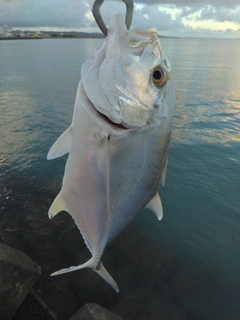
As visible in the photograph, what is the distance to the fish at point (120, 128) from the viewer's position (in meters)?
1.97

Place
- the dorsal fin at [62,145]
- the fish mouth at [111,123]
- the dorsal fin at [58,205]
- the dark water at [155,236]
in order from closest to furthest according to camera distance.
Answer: the fish mouth at [111,123] < the dorsal fin at [62,145] < the dorsal fin at [58,205] < the dark water at [155,236]

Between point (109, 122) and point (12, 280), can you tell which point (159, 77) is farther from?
point (12, 280)

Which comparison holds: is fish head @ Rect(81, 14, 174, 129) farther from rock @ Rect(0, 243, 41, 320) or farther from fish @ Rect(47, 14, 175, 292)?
rock @ Rect(0, 243, 41, 320)

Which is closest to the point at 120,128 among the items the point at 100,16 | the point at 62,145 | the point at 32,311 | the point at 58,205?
the point at 62,145

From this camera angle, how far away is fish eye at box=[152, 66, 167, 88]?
2.01 meters

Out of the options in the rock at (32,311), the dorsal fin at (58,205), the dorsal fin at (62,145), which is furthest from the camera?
the rock at (32,311)

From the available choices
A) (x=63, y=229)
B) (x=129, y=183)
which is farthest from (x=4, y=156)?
(x=129, y=183)

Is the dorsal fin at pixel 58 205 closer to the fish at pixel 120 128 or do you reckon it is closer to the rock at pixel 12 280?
the fish at pixel 120 128

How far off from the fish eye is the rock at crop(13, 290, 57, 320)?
3.60m

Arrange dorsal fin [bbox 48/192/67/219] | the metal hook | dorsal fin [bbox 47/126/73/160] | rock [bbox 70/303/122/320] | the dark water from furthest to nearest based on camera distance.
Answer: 1. the dark water
2. rock [bbox 70/303/122/320]
3. dorsal fin [bbox 48/192/67/219]
4. dorsal fin [bbox 47/126/73/160]
5. the metal hook

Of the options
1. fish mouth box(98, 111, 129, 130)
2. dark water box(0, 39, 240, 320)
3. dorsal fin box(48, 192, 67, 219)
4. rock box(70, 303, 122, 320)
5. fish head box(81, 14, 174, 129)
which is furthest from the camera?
dark water box(0, 39, 240, 320)

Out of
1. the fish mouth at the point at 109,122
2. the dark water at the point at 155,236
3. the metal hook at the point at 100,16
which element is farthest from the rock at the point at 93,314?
the metal hook at the point at 100,16

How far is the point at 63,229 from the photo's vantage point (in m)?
5.93

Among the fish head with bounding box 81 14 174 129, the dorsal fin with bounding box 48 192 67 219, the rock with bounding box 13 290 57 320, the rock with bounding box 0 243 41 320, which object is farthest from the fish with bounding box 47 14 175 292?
the rock with bounding box 13 290 57 320
